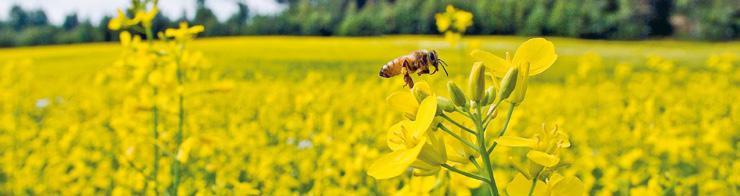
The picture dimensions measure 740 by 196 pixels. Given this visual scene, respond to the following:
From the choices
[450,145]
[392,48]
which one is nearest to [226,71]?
[392,48]

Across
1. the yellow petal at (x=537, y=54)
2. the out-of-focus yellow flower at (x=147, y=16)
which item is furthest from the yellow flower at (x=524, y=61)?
the out-of-focus yellow flower at (x=147, y=16)

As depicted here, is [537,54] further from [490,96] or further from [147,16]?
[147,16]

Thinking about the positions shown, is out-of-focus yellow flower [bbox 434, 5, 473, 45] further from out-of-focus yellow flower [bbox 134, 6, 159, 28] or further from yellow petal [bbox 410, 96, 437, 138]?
yellow petal [bbox 410, 96, 437, 138]

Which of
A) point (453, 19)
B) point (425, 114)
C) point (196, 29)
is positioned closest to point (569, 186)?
point (425, 114)

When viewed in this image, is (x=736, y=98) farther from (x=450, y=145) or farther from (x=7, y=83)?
(x=450, y=145)

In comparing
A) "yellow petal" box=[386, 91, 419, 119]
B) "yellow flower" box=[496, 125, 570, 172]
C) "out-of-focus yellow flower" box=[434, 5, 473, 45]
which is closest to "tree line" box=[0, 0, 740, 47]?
"out-of-focus yellow flower" box=[434, 5, 473, 45]
